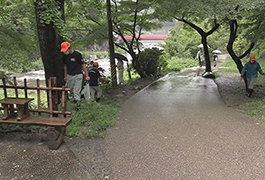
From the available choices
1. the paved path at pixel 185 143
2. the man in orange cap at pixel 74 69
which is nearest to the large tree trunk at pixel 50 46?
the man in orange cap at pixel 74 69

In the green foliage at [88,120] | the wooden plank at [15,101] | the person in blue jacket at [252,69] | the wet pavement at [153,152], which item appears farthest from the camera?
the person in blue jacket at [252,69]

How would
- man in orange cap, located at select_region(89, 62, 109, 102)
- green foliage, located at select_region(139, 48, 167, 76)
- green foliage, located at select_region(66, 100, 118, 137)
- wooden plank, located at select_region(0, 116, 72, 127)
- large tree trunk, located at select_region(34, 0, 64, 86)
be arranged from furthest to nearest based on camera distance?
green foliage, located at select_region(139, 48, 167, 76), man in orange cap, located at select_region(89, 62, 109, 102), large tree trunk, located at select_region(34, 0, 64, 86), green foliage, located at select_region(66, 100, 118, 137), wooden plank, located at select_region(0, 116, 72, 127)

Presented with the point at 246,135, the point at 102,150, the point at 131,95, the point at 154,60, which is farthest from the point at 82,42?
the point at 246,135

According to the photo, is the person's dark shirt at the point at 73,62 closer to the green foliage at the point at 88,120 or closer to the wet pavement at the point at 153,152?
the green foliage at the point at 88,120

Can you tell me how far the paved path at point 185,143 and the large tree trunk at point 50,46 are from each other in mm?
2462

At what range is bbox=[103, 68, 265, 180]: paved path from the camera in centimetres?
353

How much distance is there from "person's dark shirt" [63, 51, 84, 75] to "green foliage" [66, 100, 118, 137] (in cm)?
87

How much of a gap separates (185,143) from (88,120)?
255cm

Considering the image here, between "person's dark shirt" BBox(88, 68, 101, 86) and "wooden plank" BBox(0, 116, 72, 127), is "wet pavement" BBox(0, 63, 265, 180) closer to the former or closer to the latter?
"wooden plank" BBox(0, 116, 72, 127)

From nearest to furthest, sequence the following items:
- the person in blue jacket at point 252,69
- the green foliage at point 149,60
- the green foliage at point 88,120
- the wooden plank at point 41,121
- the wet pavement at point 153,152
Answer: the wet pavement at point 153,152, the wooden plank at point 41,121, the green foliage at point 88,120, the person in blue jacket at point 252,69, the green foliage at point 149,60

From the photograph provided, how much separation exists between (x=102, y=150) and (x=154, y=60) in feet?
35.1

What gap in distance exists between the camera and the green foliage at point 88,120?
4844mm

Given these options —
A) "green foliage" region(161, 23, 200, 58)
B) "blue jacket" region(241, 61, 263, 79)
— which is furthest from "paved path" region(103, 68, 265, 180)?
"green foliage" region(161, 23, 200, 58)

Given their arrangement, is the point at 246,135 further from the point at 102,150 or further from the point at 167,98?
the point at 167,98
